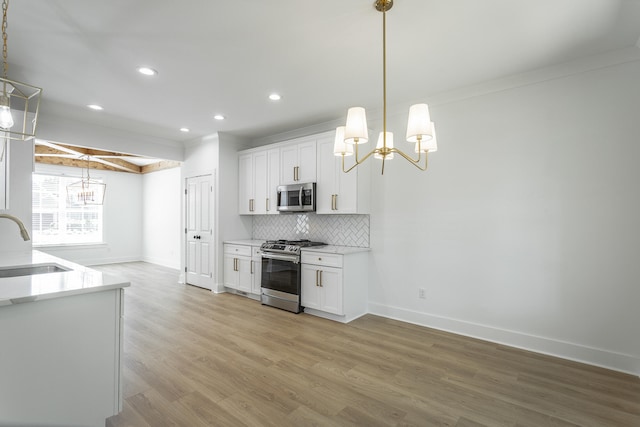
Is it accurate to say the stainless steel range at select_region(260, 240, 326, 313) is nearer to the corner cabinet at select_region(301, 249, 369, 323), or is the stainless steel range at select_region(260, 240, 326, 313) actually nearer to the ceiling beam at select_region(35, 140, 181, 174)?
the corner cabinet at select_region(301, 249, 369, 323)

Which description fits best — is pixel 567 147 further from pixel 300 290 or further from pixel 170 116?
pixel 170 116

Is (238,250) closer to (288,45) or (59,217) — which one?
(288,45)

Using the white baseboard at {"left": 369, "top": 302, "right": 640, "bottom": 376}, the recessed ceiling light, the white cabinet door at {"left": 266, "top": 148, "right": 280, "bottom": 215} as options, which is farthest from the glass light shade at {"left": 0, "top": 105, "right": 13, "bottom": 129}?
the white baseboard at {"left": 369, "top": 302, "right": 640, "bottom": 376}

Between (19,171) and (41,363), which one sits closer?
(41,363)

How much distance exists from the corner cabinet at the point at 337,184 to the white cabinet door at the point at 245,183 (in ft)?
5.12

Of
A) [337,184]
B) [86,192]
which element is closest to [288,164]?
[337,184]

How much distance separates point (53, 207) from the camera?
7.47 meters

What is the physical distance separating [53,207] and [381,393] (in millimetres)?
8779

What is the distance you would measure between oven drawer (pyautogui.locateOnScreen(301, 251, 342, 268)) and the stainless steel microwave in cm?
67

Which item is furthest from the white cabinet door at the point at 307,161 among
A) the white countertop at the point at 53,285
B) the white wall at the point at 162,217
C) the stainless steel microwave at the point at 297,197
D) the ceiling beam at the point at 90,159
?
the white wall at the point at 162,217

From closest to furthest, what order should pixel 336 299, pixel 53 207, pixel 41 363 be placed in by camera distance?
pixel 41 363 < pixel 336 299 < pixel 53 207

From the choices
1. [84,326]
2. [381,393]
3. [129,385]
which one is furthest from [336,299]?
[84,326]

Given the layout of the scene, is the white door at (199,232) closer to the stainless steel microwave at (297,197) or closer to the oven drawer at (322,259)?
the stainless steel microwave at (297,197)

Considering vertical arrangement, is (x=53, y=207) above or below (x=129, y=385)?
above
